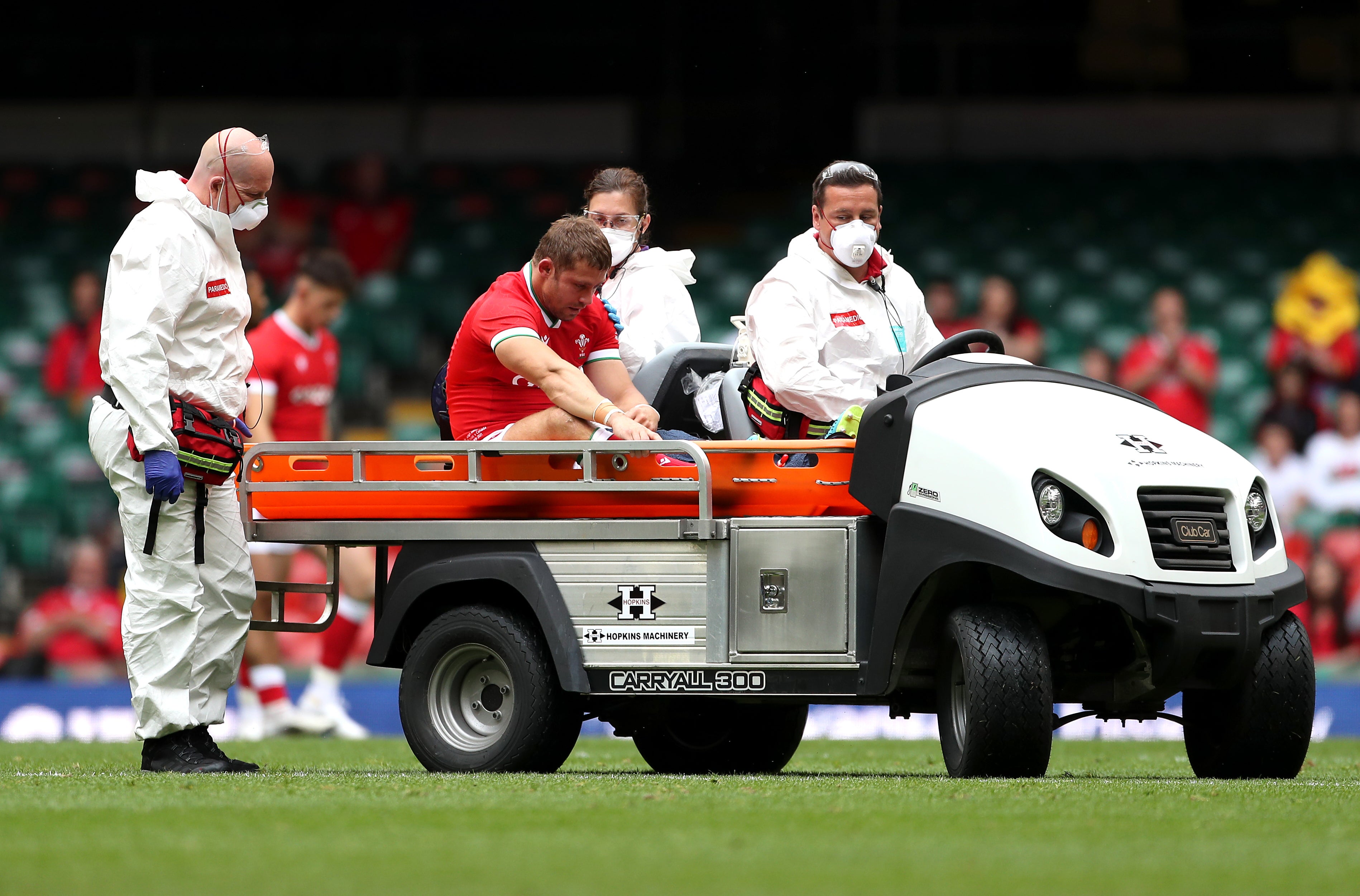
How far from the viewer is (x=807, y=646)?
6.65m

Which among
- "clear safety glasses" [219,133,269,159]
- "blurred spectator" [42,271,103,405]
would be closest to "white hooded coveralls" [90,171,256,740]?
"clear safety glasses" [219,133,269,159]

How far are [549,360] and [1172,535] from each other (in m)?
2.20

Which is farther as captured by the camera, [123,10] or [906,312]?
[123,10]

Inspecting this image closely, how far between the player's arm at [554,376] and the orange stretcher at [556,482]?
168mm

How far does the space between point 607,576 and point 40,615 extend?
29.6ft

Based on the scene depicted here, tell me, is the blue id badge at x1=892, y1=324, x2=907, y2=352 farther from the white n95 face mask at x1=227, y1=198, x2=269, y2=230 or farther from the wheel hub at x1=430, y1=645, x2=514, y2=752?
the white n95 face mask at x1=227, y1=198, x2=269, y2=230

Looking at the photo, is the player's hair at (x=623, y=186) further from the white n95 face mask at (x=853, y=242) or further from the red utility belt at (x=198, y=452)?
the red utility belt at (x=198, y=452)

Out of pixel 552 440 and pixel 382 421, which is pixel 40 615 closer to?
pixel 382 421

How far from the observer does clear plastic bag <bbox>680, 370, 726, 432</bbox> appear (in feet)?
25.5

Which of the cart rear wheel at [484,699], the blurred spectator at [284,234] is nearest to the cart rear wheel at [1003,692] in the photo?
the cart rear wheel at [484,699]

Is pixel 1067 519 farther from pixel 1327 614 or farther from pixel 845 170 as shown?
pixel 1327 614

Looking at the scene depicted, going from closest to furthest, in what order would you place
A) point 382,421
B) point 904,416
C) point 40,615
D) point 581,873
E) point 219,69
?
point 581,873
point 904,416
point 40,615
point 382,421
point 219,69

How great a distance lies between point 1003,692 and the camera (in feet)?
20.2

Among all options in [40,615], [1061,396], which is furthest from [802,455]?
[40,615]
